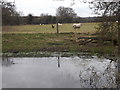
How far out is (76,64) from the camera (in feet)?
19.1

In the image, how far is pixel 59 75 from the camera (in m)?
4.69

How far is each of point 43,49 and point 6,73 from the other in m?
3.52

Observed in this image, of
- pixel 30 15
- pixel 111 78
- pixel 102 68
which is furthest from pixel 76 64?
pixel 30 15

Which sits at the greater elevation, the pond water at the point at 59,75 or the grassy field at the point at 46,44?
the grassy field at the point at 46,44

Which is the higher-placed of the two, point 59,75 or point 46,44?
point 46,44

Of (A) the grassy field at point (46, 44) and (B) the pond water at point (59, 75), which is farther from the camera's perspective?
(A) the grassy field at point (46, 44)

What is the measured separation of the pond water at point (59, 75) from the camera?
4082 millimetres

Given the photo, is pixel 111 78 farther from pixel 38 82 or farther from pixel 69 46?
pixel 69 46

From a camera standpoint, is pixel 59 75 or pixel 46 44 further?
pixel 46 44

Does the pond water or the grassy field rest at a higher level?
the grassy field

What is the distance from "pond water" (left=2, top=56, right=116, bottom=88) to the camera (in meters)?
4.08

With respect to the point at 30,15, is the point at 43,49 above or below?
below

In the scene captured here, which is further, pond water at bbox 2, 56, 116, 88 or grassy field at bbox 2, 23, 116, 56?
grassy field at bbox 2, 23, 116, 56

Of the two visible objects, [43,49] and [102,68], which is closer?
[102,68]
